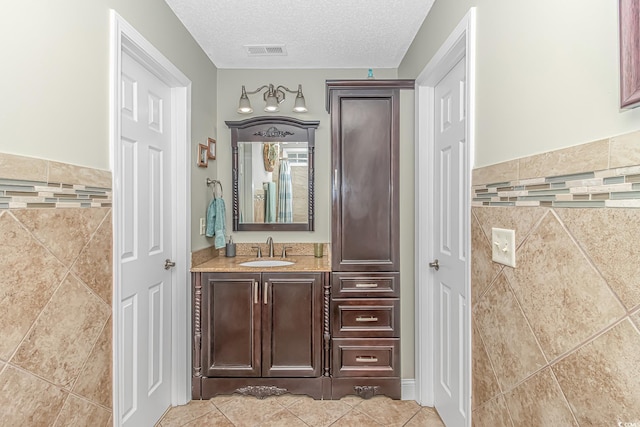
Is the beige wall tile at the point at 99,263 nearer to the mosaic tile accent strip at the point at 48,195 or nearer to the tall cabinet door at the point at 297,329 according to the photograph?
the mosaic tile accent strip at the point at 48,195

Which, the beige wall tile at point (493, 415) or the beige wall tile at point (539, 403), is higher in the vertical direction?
the beige wall tile at point (539, 403)

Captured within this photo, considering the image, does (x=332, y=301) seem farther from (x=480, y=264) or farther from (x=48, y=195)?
(x=48, y=195)

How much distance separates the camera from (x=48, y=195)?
1201mm

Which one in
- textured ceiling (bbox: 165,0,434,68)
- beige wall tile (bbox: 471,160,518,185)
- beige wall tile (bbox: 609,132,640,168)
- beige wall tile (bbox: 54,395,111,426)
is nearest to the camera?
beige wall tile (bbox: 609,132,640,168)

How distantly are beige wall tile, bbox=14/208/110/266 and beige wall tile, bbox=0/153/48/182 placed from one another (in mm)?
108

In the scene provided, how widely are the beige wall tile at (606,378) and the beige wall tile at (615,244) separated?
0.08 m

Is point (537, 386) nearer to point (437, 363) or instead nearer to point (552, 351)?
point (552, 351)

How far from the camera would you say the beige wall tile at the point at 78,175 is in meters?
1.23

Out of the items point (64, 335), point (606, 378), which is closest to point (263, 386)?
point (64, 335)

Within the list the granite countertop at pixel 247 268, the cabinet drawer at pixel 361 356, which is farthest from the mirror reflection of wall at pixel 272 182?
the cabinet drawer at pixel 361 356

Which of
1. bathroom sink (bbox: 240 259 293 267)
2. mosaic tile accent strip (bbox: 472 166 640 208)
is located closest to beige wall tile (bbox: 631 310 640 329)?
mosaic tile accent strip (bbox: 472 166 640 208)

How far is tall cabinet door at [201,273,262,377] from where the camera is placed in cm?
241

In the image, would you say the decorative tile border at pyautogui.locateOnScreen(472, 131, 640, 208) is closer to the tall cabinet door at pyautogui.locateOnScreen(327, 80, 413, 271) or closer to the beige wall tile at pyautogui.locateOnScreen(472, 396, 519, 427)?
the beige wall tile at pyautogui.locateOnScreen(472, 396, 519, 427)

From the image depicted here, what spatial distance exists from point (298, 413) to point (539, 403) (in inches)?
63.3
